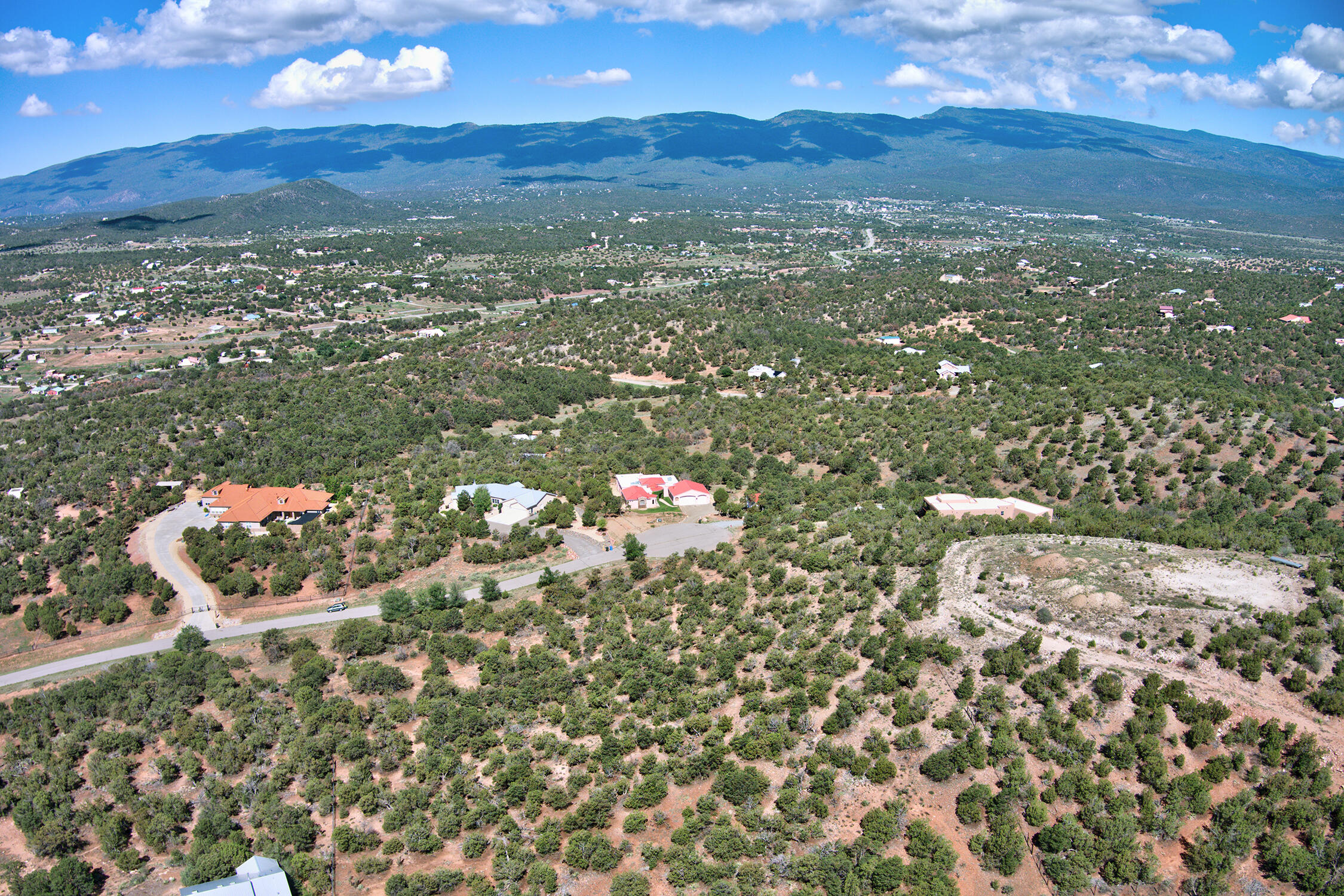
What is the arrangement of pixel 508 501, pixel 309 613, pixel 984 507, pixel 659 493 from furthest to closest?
pixel 659 493 → pixel 508 501 → pixel 984 507 → pixel 309 613

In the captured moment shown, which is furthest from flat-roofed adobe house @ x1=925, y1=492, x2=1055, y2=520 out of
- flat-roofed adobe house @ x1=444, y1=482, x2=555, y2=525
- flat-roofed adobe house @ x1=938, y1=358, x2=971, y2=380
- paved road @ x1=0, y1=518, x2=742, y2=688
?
flat-roofed adobe house @ x1=938, y1=358, x2=971, y2=380

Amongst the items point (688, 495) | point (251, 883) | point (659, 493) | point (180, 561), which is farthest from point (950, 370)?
point (251, 883)

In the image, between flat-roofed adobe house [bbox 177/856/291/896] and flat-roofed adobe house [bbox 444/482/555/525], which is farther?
flat-roofed adobe house [bbox 444/482/555/525]

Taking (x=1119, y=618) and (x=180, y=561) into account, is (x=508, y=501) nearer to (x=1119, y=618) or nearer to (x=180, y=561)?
(x=180, y=561)

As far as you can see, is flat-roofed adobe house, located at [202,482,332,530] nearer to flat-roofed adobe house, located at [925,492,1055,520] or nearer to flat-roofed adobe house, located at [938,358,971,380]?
flat-roofed adobe house, located at [925,492,1055,520]

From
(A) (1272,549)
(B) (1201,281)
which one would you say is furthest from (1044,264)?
(A) (1272,549)

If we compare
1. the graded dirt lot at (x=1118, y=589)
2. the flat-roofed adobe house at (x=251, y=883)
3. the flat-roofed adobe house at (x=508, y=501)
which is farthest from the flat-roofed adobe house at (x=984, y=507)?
the flat-roofed adobe house at (x=251, y=883)

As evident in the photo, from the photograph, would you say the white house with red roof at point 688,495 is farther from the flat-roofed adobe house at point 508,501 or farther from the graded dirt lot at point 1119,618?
the graded dirt lot at point 1119,618
